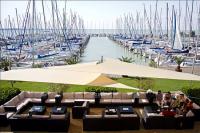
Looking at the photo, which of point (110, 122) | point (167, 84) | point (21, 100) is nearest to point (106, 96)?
point (110, 122)

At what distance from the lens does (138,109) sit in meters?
10.8

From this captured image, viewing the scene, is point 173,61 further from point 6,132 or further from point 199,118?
point 6,132

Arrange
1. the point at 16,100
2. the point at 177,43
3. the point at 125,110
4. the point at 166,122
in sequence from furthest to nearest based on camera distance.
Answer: the point at 177,43 < the point at 16,100 < the point at 125,110 < the point at 166,122

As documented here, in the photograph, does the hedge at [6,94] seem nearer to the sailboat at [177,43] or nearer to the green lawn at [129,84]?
the green lawn at [129,84]

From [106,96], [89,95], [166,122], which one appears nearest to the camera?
[166,122]

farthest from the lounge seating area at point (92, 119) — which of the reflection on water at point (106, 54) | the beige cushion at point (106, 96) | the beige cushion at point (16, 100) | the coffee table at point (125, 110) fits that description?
the reflection on water at point (106, 54)

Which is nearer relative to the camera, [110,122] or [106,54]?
[110,122]

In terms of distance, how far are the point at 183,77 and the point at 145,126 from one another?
2371 mm

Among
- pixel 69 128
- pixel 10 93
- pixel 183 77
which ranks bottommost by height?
pixel 69 128

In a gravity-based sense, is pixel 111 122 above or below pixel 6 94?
below

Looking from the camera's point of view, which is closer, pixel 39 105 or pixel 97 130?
pixel 97 130

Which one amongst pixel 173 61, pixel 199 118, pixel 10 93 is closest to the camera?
pixel 199 118

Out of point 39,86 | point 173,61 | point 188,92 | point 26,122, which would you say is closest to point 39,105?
point 26,122

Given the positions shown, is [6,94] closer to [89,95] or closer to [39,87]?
[89,95]
